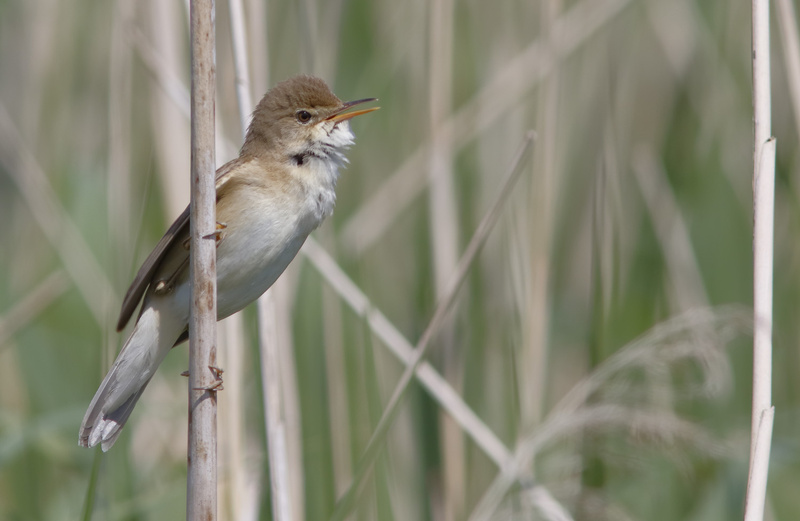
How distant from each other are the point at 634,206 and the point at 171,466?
6.71 ft

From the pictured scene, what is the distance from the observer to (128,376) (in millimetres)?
2305

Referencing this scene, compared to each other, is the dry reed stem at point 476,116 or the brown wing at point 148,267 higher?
the dry reed stem at point 476,116

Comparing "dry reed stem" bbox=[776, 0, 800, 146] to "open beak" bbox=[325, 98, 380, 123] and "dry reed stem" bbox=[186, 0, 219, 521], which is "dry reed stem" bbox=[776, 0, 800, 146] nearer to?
"open beak" bbox=[325, 98, 380, 123]

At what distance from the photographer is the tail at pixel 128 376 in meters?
2.25

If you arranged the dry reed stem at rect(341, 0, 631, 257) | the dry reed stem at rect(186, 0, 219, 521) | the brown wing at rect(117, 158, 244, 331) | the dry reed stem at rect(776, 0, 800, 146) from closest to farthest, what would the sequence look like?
the dry reed stem at rect(186, 0, 219, 521) < the brown wing at rect(117, 158, 244, 331) < the dry reed stem at rect(776, 0, 800, 146) < the dry reed stem at rect(341, 0, 631, 257)

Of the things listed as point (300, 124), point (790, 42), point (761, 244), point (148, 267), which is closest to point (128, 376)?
point (148, 267)

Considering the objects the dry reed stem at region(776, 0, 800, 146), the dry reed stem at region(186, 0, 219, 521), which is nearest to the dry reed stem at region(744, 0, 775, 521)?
the dry reed stem at region(776, 0, 800, 146)

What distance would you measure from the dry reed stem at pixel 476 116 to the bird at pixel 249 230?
977mm

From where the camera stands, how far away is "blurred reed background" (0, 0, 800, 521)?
2611 mm

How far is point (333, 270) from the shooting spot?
8.98 feet

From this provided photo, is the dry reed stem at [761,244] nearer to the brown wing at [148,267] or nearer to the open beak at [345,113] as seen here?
the open beak at [345,113]

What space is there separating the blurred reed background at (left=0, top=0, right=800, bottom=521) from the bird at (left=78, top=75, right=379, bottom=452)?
112 mm

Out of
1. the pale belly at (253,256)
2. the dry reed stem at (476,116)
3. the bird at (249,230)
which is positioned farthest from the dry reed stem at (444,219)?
the pale belly at (253,256)

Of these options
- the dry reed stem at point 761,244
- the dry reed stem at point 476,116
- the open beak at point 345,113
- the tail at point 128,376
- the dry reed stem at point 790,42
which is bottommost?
the dry reed stem at point 761,244
